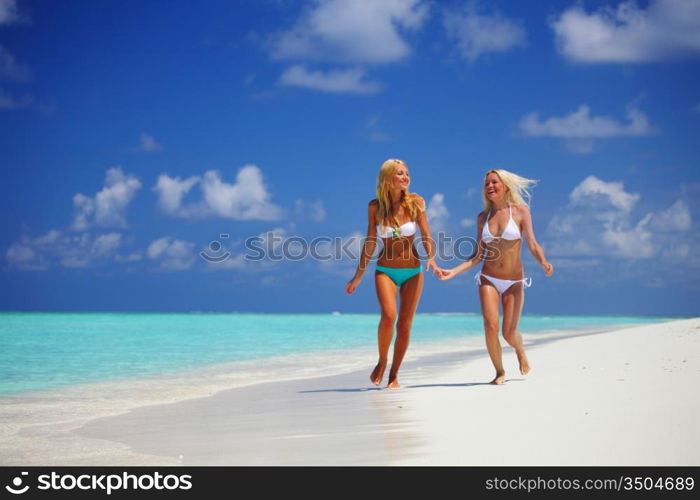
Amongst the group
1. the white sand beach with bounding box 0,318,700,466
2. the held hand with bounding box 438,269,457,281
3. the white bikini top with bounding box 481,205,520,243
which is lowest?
the white sand beach with bounding box 0,318,700,466

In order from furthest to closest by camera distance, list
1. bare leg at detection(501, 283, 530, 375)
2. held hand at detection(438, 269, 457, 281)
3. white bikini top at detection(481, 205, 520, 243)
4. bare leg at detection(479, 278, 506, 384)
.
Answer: bare leg at detection(501, 283, 530, 375) < white bikini top at detection(481, 205, 520, 243) < bare leg at detection(479, 278, 506, 384) < held hand at detection(438, 269, 457, 281)

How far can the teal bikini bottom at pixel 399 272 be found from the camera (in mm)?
8469

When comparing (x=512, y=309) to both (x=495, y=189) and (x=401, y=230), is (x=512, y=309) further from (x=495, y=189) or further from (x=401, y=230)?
(x=401, y=230)

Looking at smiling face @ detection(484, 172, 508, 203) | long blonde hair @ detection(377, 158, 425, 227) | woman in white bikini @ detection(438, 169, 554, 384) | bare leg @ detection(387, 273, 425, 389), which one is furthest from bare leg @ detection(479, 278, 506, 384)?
long blonde hair @ detection(377, 158, 425, 227)

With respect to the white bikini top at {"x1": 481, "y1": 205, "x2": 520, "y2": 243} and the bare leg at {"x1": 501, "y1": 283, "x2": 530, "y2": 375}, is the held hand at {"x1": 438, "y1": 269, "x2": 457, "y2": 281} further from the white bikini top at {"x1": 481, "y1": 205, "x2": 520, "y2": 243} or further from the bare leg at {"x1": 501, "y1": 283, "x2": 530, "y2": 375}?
the bare leg at {"x1": 501, "y1": 283, "x2": 530, "y2": 375}

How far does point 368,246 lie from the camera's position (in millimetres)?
8562

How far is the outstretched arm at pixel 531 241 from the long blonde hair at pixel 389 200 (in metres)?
1.25

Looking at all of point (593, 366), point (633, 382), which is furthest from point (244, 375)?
point (633, 382)

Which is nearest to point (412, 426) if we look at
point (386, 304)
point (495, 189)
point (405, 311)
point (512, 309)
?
point (386, 304)

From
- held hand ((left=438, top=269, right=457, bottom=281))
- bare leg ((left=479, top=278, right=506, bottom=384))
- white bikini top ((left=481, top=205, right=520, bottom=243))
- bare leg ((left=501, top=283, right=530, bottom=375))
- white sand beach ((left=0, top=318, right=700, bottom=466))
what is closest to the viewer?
white sand beach ((left=0, top=318, right=700, bottom=466))

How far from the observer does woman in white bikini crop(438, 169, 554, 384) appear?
876 cm

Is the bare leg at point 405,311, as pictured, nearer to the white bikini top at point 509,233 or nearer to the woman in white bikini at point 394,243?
the woman in white bikini at point 394,243
